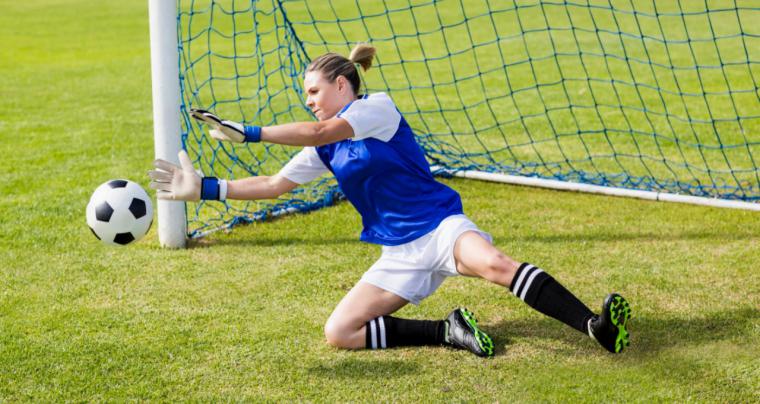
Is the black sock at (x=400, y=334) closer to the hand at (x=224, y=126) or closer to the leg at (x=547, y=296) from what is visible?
the leg at (x=547, y=296)

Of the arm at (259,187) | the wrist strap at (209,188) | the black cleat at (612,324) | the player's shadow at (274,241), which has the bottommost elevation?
the player's shadow at (274,241)

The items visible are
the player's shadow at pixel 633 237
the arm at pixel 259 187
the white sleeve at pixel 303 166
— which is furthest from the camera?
the player's shadow at pixel 633 237

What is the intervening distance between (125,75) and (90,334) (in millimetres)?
8476

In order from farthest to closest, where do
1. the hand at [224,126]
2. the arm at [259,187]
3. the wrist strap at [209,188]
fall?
1. the arm at [259,187]
2. the wrist strap at [209,188]
3. the hand at [224,126]

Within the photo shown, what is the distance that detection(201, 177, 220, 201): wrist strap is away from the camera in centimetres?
397

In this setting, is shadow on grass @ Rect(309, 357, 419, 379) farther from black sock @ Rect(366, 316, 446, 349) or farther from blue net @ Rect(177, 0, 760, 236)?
blue net @ Rect(177, 0, 760, 236)

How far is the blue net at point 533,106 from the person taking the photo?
21.3ft

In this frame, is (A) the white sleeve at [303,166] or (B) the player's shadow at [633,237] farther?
(B) the player's shadow at [633,237]

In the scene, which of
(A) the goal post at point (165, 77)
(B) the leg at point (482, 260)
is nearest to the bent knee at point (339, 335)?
(B) the leg at point (482, 260)

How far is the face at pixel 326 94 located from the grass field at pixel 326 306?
3.38 ft

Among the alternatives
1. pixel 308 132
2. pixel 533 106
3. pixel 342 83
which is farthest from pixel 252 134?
pixel 533 106

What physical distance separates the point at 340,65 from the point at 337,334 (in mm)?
1186

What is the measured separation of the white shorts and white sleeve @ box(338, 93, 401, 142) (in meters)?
0.48

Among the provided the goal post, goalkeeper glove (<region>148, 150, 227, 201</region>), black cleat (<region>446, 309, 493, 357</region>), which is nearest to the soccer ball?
goalkeeper glove (<region>148, 150, 227, 201</region>)
